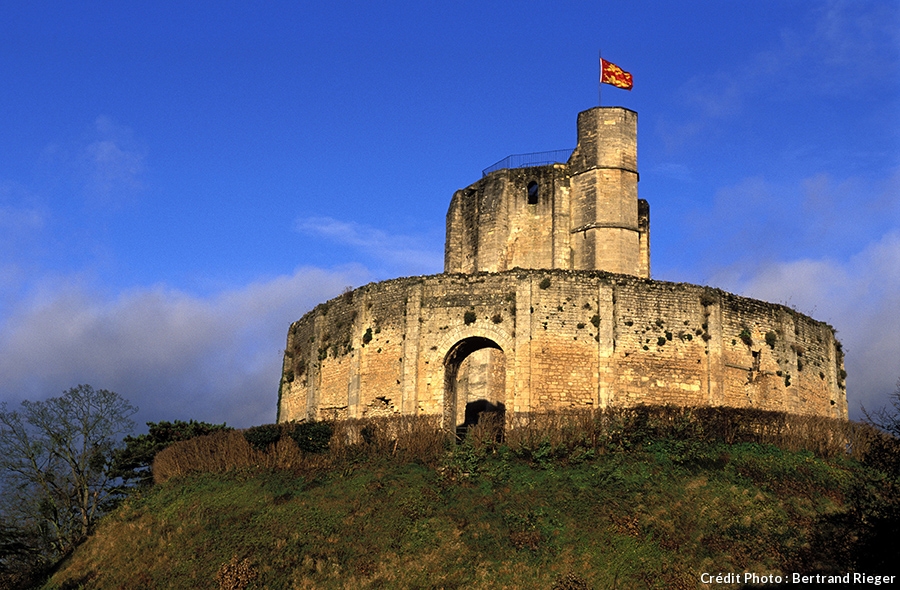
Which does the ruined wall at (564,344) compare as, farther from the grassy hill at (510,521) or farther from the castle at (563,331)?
the grassy hill at (510,521)

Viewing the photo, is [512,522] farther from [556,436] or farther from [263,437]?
[263,437]

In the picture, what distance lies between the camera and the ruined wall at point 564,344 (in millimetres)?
33312

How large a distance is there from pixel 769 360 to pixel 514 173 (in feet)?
38.0

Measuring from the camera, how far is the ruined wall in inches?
1312

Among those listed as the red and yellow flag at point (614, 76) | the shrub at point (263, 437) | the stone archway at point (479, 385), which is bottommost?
the shrub at point (263, 437)

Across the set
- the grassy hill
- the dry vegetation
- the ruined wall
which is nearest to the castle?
the ruined wall

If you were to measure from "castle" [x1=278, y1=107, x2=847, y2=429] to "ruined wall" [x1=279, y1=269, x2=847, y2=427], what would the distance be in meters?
0.04

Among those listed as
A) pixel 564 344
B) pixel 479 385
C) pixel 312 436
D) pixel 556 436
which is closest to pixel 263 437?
pixel 312 436

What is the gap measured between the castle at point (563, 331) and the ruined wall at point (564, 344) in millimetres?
45

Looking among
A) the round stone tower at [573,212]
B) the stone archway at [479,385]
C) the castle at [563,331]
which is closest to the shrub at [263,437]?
the castle at [563,331]

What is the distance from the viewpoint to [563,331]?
33562mm

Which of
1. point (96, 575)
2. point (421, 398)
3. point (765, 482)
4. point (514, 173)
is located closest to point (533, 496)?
point (765, 482)

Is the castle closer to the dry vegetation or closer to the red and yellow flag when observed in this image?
the red and yellow flag

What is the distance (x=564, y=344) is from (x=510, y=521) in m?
9.32
